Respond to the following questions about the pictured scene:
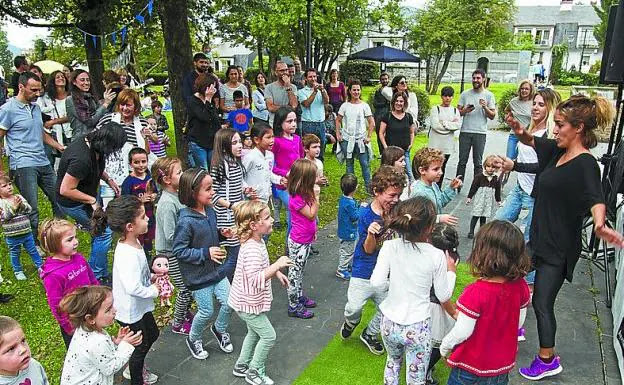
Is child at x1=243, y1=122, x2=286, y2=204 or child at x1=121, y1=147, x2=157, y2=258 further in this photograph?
child at x1=243, y1=122, x2=286, y2=204

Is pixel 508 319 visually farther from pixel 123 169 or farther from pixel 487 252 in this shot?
pixel 123 169

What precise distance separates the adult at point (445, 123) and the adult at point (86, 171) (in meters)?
4.97

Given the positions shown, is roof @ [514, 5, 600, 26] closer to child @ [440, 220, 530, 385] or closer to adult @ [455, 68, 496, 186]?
adult @ [455, 68, 496, 186]

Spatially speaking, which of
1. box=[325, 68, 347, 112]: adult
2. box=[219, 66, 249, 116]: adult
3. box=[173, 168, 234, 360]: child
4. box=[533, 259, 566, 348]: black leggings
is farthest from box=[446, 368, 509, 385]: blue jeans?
box=[325, 68, 347, 112]: adult

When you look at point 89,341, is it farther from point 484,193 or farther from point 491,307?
point 484,193

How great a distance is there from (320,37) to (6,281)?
19448 mm

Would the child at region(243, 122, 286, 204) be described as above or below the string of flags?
below

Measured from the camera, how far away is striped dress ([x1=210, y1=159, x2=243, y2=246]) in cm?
483

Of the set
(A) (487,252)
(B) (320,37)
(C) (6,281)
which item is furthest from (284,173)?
(B) (320,37)

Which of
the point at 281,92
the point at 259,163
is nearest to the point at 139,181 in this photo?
the point at 259,163

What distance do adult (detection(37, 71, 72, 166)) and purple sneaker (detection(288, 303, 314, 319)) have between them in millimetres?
4528

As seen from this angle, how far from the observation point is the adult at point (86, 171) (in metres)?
4.30

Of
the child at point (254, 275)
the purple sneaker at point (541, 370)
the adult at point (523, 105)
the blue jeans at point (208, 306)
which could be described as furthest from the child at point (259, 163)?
the adult at point (523, 105)

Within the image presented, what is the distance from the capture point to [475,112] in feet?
25.2
